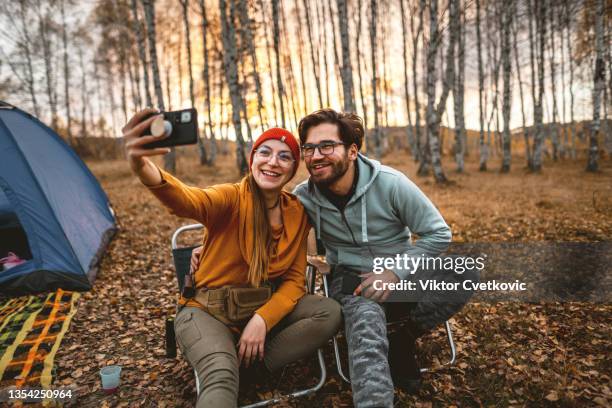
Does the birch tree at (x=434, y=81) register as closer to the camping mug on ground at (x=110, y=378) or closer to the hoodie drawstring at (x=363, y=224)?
the hoodie drawstring at (x=363, y=224)

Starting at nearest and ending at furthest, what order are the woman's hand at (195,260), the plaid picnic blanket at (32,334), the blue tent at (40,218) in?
1. the woman's hand at (195,260)
2. the plaid picnic blanket at (32,334)
3. the blue tent at (40,218)

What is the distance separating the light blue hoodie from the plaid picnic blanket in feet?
8.95

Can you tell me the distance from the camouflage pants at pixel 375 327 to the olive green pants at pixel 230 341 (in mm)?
200

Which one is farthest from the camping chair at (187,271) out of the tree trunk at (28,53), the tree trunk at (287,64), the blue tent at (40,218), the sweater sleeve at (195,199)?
the tree trunk at (28,53)

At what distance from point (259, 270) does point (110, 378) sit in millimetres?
1639

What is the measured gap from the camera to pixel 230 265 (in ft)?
7.73

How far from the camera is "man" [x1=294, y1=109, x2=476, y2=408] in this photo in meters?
2.48

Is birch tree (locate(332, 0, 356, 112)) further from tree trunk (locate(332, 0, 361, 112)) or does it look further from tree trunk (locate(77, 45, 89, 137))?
tree trunk (locate(77, 45, 89, 137))

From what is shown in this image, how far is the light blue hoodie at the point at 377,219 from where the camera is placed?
257cm

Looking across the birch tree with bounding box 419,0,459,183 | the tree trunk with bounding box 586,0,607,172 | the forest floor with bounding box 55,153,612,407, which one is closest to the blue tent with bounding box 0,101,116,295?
the forest floor with bounding box 55,153,612,407

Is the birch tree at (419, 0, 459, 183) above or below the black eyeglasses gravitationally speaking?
above

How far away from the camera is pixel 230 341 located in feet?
7.05

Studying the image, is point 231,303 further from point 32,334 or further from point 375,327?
point 32,334

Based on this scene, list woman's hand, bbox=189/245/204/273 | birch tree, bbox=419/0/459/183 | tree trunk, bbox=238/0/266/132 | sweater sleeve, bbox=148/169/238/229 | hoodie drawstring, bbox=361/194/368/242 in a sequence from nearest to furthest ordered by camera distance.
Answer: sweater sleeve, bbox=148/169/238/229, woman's hand, bbox=189/245/204/273, hoodie drawstring, bbox=361/194/368/242, birch tree, bbox=419/0/459/183, tree trunk, bbox=238/0/266/132
